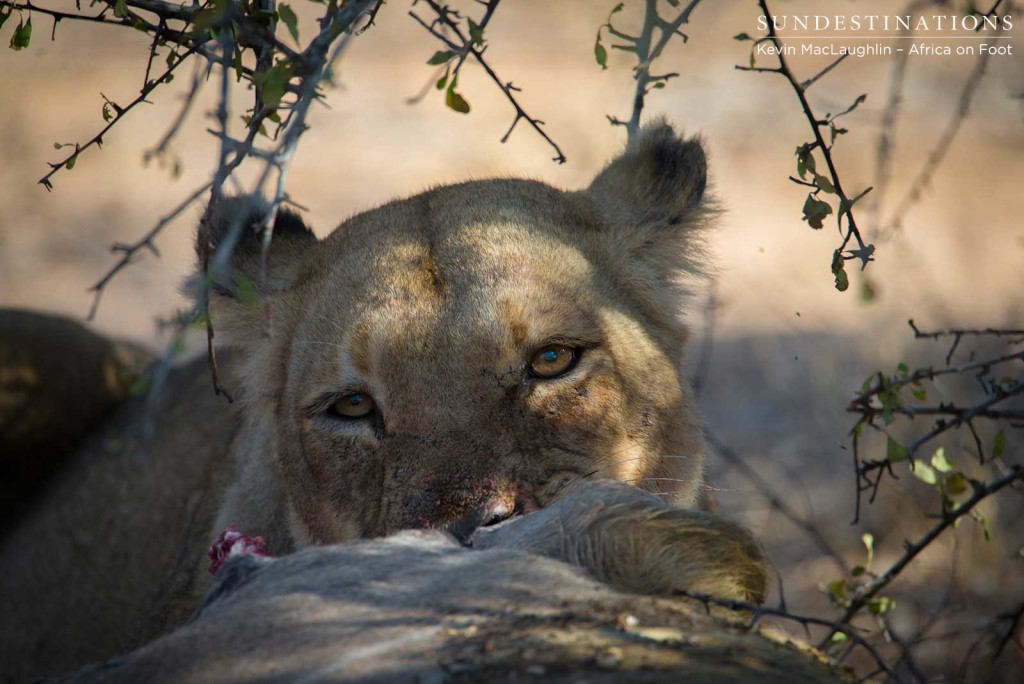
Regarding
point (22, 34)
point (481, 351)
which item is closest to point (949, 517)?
point (481, 351)

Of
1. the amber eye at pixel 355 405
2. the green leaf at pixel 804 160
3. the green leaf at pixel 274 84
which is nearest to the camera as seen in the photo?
the green leaf at pixel 274 84

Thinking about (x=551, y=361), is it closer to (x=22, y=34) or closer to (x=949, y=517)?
(x=949, y=517)

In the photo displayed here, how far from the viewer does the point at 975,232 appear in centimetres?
958

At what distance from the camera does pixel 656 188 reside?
389 cm

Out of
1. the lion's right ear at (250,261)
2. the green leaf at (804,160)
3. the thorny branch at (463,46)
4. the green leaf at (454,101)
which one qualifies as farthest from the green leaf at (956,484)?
the lion's right ear at (250,261)

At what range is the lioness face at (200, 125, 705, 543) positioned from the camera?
301 cm

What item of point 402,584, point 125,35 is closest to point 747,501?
point 402,584

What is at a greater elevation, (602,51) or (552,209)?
(602,51)

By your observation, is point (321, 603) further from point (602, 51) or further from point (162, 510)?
point (162, 510)

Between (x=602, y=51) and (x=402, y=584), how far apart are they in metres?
1.72

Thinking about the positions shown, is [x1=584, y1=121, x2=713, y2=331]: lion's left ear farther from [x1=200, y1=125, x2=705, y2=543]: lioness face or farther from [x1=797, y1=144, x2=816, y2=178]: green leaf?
[x1=797, y1=144, x2=816, y2=178]: green leaf

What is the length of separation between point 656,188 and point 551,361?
1001mm

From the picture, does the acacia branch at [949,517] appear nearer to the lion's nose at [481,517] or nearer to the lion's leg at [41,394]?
the lion's nose at [481,517]

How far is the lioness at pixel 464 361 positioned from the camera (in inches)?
117
